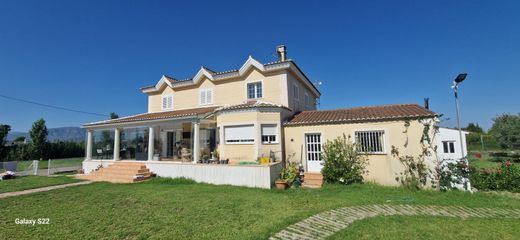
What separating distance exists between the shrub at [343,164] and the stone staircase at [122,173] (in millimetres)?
12452

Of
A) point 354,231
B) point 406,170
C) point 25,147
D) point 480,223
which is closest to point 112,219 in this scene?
point 354,231

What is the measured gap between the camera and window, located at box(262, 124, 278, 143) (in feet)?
48.4

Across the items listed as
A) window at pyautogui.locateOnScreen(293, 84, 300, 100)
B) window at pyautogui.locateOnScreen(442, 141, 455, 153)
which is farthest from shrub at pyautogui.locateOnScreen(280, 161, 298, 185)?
window at pyautogui.locateOnScreen(442, 141, 455, 153)

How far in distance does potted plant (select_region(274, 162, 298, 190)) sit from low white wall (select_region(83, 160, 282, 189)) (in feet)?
1.27

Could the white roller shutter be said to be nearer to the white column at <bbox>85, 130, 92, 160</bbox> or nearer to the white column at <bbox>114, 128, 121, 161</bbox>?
the white column at <bbox>114, 128, 121, 161</bbox>

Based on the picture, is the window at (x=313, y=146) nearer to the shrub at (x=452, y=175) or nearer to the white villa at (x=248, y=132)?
the white villa at (x=248, y=132)

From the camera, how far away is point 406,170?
1216cm

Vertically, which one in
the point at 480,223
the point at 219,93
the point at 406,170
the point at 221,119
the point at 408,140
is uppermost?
Answer: the point at 219,93

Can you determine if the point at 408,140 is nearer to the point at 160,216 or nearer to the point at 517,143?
the point at 160,216

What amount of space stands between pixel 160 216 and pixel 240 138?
7875 millimetres

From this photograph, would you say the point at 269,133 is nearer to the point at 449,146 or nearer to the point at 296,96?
the point at 296,96

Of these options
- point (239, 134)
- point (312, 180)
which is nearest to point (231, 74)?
point (239, 134)

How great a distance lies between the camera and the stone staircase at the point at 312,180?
12.9 metres

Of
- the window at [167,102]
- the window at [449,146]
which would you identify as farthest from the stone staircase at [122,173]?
the window at [449,146]
